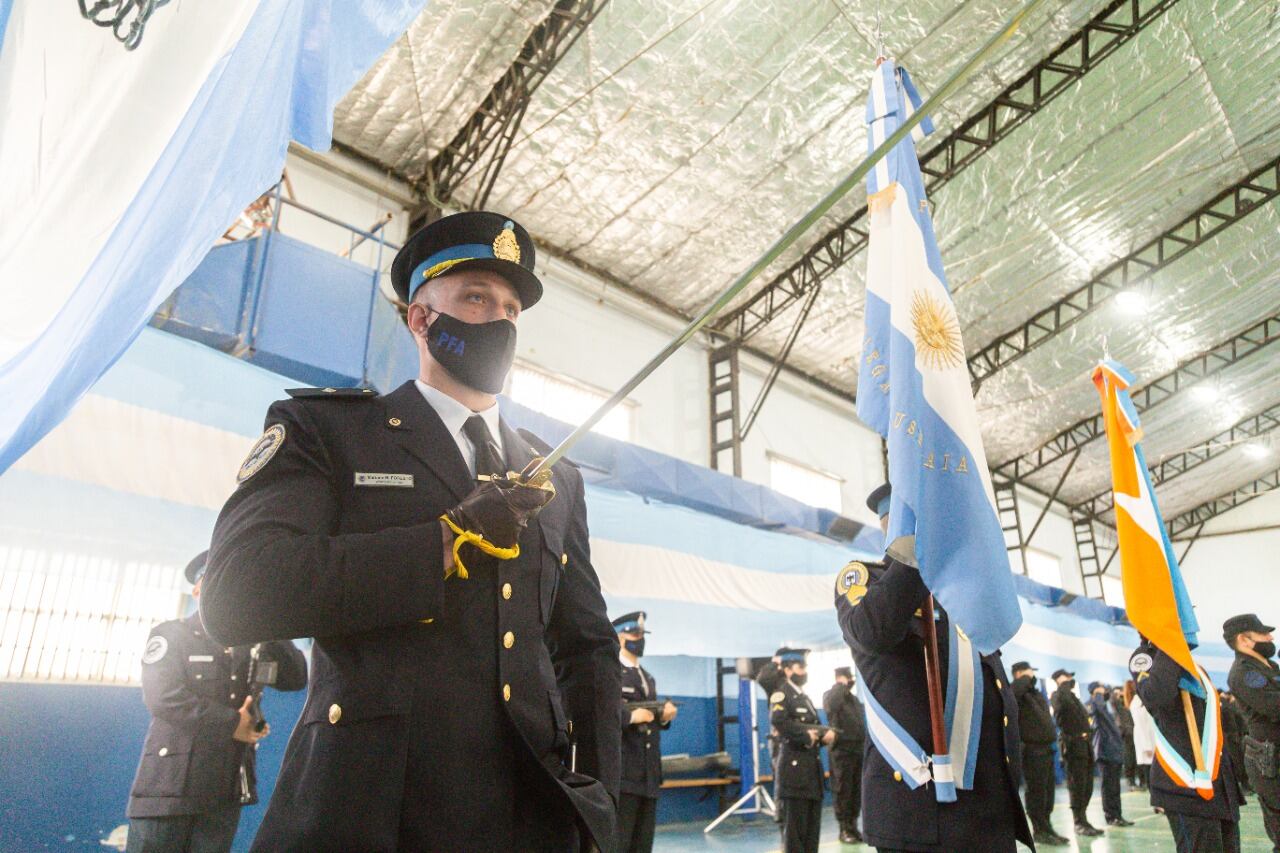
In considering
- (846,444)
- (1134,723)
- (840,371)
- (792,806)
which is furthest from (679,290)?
(1134,723)

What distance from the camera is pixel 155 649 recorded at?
122 inches

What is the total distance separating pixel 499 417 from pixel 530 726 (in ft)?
1.69

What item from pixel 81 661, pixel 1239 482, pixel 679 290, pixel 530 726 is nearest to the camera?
pixel 530 726

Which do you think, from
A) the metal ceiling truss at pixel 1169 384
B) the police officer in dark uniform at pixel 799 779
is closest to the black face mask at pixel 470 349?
the police officer in dark uniform at pixel 799 779

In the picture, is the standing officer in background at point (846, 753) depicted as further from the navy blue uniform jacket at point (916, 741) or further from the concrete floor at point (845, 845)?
the navy blue uniform jacket at point (916, 741)

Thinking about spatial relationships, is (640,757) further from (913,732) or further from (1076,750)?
(1076,750)

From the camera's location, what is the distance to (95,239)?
2.84ft

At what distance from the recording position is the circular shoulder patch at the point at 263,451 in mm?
988

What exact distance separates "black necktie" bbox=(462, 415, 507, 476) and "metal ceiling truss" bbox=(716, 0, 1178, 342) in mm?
8279

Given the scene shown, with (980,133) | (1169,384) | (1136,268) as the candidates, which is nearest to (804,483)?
(980,133)

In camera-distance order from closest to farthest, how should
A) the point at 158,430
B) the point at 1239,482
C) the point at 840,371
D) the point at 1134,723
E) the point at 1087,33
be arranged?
1. the point at 158,430
2. the point at 1087,33
3. the point at 1134,723
4. the point at 840,371
5. the point at 1239,482

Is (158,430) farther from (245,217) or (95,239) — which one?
(95,239)

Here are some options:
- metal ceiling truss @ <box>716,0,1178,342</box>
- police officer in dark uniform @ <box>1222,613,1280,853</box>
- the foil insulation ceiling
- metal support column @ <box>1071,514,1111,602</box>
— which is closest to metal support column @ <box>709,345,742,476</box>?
metal ceiling truss @ <box>716,0,1178,342</box>

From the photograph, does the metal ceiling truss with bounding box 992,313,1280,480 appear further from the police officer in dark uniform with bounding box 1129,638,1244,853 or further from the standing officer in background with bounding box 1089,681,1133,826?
the police officer in dark uniform with bounding box 1129,638,1244,853
